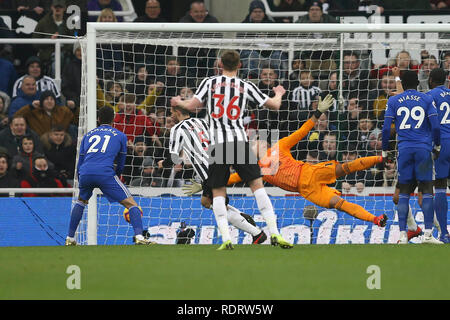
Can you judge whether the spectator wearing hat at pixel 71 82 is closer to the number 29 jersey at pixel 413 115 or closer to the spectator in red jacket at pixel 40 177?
the spectator in red jacket at pixel 40 177

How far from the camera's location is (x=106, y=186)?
1125 cm

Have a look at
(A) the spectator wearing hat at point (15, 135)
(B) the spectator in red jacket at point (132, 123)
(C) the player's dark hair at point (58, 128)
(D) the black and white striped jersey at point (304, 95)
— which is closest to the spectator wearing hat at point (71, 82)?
(C) the player's dark hair at point (58, 128)

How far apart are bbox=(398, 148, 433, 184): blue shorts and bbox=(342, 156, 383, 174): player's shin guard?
1265 millimetres

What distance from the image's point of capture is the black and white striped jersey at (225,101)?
9.52 metres

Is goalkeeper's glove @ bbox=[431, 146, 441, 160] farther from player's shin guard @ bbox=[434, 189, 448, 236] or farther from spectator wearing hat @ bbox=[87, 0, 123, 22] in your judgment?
spectator wearing hat @ bbox=[87, 0, 123, 22]

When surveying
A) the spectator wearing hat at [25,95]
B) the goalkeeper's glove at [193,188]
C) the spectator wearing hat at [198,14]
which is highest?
the spectator wearing hat at [198,14]

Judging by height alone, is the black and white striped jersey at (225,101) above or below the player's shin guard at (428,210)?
above

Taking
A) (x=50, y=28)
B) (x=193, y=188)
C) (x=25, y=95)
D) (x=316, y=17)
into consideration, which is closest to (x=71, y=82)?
(x=25, y=95)

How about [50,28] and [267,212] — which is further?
[50,28]

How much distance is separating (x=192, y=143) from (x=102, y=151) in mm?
1346

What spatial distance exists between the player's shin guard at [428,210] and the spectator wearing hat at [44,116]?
5840mm

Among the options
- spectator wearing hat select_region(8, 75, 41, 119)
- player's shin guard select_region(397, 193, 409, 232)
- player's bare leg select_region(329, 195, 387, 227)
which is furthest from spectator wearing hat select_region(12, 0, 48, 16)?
player's shin guard select_region(397, 193, 409, 232)

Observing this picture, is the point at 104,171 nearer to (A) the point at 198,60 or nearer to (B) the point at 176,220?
(B) the point at 176,220
